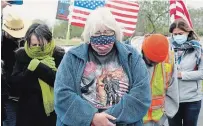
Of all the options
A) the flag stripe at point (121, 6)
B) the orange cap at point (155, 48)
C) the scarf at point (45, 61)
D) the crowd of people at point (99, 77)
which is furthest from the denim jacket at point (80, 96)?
the flag stripe at point (121, 6)

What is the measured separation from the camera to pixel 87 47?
2443 millimetres

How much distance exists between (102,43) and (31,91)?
1.18 m

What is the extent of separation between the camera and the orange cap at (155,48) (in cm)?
310

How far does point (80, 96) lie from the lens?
7.80 ft

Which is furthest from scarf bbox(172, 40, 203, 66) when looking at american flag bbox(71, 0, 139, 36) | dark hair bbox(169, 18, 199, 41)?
american flag bbox(71, 0, 139, 36)

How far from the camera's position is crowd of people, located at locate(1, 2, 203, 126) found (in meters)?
2.36

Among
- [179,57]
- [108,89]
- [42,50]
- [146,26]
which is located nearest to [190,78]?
[179,57]

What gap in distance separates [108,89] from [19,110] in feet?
4.23

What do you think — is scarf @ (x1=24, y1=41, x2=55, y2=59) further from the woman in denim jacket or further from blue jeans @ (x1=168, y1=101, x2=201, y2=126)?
blue jeans @ (x1=168, y1=101, x2=201, y2=126)

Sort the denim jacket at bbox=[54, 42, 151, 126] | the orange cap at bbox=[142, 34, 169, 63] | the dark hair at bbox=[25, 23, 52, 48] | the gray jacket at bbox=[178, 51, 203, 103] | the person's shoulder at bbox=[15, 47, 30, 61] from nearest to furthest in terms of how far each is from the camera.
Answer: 1. the denim jacket at bbox=[54, 42, 151, 126]
2. the orange cap at bbox=[142, 34, 169, 63]
3. the dark hair at bbox=[25, 23, 52, 48]
4. the person's shoulder at bbox=[15, 47, 30, 61]
5. the gray jacket at bbox=[178, 51, 203, 103]

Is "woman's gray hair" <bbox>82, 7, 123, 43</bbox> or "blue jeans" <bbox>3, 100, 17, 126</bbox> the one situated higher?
"woman's gray hair" <bbox>82, 7, 123, 43</bbox>

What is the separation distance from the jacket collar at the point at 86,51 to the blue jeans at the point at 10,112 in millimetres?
1649

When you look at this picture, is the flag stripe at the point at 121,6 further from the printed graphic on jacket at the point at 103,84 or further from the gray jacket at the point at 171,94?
the printed graphic on jacket at the point at 103,84

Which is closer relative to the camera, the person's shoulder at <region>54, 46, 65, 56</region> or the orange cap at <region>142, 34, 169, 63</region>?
the orange cap at <region>142, 34, 169, 63</region>
